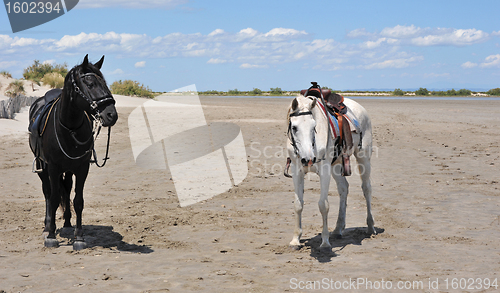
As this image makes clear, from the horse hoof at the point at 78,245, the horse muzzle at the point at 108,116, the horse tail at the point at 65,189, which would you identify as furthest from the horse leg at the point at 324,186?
the horse tail at the point at 65,189

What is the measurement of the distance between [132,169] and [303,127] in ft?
26.6

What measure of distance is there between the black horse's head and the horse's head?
2.20 metres

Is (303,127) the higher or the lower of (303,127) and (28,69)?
the lower

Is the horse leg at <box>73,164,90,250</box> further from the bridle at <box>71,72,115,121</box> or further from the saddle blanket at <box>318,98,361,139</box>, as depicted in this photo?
the saddle blanket at <box>318,98,361,139</box>

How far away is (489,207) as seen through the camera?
8.30 m

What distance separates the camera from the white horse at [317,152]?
5406 mm

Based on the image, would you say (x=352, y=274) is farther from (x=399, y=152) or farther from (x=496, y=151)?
(x=496, y=151)

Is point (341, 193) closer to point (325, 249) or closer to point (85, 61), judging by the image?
point (325, 249)

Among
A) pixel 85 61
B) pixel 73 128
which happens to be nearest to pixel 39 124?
pixel 73 128

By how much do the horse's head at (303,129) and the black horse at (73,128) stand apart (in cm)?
221

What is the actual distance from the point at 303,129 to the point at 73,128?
10.4ft

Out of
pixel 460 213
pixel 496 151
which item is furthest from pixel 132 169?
pixel 496 151

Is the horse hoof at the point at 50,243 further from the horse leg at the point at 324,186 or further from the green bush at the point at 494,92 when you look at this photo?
the green bush at the point at 494,92

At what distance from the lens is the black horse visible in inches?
222
